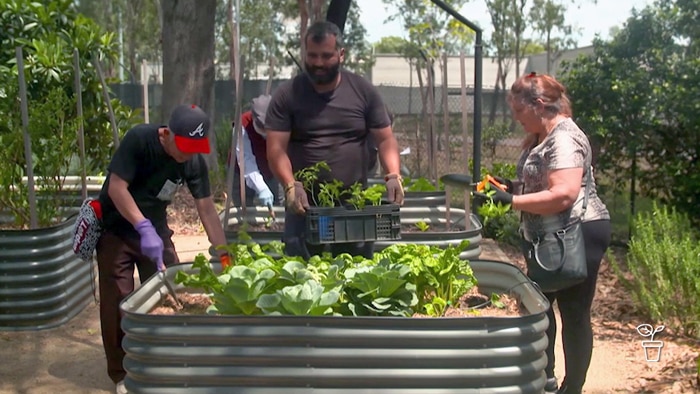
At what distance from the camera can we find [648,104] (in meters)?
8.35

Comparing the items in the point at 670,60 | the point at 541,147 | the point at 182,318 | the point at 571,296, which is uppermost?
the point at 670,60

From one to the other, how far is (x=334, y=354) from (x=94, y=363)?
10.4ft

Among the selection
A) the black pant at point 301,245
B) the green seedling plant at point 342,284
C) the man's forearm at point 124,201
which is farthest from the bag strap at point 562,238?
the man's forearm at point 124,201

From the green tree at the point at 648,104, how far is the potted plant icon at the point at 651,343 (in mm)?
2435

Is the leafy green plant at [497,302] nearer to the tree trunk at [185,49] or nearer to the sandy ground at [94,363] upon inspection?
the sandy ground at [94,363]

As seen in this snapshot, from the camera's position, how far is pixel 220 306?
2859mm

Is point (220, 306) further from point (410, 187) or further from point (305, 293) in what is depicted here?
point (410, 187)

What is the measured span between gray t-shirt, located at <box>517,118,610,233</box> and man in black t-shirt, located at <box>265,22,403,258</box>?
76cm

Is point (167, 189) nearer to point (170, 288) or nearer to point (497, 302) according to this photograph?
point (170, 288)

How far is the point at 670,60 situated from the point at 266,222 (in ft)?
14.0

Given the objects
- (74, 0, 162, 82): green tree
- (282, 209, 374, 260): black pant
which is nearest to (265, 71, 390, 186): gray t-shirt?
(282, 209, 374, 260): black pant

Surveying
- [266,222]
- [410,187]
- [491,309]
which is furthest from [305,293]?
[410,187]

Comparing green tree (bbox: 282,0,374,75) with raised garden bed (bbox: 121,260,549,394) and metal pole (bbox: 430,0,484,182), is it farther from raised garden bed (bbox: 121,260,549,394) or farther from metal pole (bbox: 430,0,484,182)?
raised garden bed (bbox: 121,260,549,394)

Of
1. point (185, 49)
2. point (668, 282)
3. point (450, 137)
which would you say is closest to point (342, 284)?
point (668, 282)
